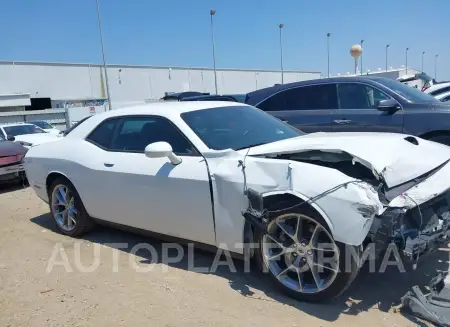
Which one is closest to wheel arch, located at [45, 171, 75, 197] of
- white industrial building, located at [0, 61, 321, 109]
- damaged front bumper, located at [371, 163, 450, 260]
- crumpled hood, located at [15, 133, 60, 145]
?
damaged front bumper, located at [371, 163, 450, 260]

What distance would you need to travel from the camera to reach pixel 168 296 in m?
3.24

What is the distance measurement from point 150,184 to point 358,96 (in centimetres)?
417

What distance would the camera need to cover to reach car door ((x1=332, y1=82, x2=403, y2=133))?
600 centimetres

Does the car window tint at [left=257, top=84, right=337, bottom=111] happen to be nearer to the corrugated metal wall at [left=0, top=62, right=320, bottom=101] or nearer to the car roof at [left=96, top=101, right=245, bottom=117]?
the car roof at [left=96, top=101, right=245, bottom=117]

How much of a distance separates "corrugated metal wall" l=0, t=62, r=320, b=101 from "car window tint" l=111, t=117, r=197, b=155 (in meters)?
36.9

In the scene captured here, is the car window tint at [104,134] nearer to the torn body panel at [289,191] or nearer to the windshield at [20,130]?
the torn body panel at [289,191]

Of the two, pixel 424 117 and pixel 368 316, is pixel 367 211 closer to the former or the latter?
pixel 368 316

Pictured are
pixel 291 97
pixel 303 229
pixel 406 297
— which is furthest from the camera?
pixel 291 97

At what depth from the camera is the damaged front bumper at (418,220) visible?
2572 mm

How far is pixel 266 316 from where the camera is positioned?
284cm

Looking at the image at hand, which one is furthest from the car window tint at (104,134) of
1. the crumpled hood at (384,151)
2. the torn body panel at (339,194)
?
the crumpled hood at (384,151)

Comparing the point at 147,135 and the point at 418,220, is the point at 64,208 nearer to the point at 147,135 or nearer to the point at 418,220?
the point at 147,135

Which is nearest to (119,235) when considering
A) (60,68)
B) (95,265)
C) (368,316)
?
(95,265)

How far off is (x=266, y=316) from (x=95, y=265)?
193 centimetres
